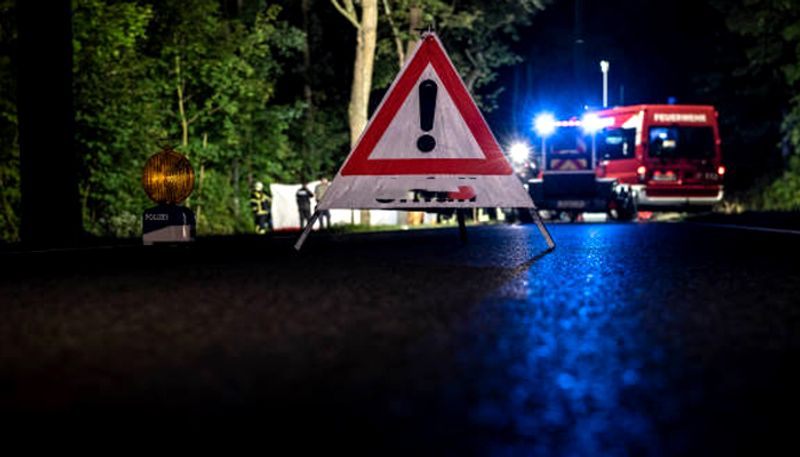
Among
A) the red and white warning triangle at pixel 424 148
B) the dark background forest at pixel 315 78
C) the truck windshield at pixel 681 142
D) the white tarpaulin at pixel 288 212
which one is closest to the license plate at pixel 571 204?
the truck windshield at pixel 681 142

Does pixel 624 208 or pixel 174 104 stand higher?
pixel 174 104

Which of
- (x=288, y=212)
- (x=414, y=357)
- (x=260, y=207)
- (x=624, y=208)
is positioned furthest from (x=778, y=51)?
(x=414, y=357)

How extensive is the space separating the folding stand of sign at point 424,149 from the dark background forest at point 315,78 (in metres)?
0.60

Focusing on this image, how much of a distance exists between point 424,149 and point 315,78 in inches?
1694

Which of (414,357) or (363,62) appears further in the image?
(363,62)

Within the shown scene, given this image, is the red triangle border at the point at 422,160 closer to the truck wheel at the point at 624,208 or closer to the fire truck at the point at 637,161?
the fire truck at the point at 637,161

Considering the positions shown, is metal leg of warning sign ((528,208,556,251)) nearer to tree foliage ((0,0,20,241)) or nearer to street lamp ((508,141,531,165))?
tree foliage ((0,0,20,241))

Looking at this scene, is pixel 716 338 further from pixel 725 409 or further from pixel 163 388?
pixel 163 388

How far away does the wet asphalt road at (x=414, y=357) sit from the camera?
4.30 m

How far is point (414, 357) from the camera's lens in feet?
19.3

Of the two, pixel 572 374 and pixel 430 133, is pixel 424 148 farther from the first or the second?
pixel 572 374

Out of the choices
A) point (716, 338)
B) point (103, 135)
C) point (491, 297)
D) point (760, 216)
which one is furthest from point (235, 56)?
point (716, 338)

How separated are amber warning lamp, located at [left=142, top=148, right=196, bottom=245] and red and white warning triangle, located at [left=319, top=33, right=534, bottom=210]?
3384 mm

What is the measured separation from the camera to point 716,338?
658 centimetres
